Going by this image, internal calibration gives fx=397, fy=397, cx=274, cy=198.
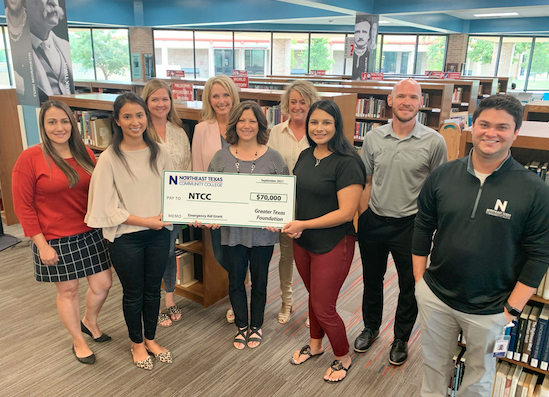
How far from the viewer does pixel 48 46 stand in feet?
13.9

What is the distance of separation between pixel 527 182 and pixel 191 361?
2238 millimetres

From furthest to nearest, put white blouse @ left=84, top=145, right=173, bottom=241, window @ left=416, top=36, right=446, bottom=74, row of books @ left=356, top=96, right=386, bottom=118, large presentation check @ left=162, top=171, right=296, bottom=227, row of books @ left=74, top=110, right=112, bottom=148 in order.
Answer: window @ left=416, top=36, right=446, bottom=74, row of books @ left=356, top=96, right=386, bottom=118, row of books @ left=74, top=110, right=112, bottom=148, large presentation check @ left=162, top=171, right=296, bottom=227, white blouse @ left=84, top=145, right=173, bottom=241

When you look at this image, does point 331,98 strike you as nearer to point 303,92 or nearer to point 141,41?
point 303,92

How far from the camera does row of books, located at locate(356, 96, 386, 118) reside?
5938 millimetres

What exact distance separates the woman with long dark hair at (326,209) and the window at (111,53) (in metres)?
13.3

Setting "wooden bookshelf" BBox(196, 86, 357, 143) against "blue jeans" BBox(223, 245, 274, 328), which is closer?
"blue jeans" BBox(223, 245, 274, 328)

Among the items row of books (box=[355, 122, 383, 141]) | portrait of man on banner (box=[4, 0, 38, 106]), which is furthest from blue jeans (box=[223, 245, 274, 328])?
row of books (box=[355, 122, 383, 141])

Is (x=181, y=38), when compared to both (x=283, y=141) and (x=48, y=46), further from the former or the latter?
(x=283, y=141)

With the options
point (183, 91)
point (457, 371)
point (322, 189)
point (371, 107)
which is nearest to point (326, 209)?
point (322, 189)

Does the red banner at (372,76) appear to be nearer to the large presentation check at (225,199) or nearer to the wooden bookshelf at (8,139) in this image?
the wooden bookshelf at (8,139)

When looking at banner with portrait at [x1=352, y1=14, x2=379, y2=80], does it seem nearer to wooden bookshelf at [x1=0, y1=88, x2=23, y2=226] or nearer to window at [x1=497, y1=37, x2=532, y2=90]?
window at [x1=497, y1=37, x2=532, y2=90]

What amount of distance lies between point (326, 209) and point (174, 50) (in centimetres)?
1420

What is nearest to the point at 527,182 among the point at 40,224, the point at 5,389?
the point at 40,224

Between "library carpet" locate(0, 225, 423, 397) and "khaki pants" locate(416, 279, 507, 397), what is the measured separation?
56 centimetres
